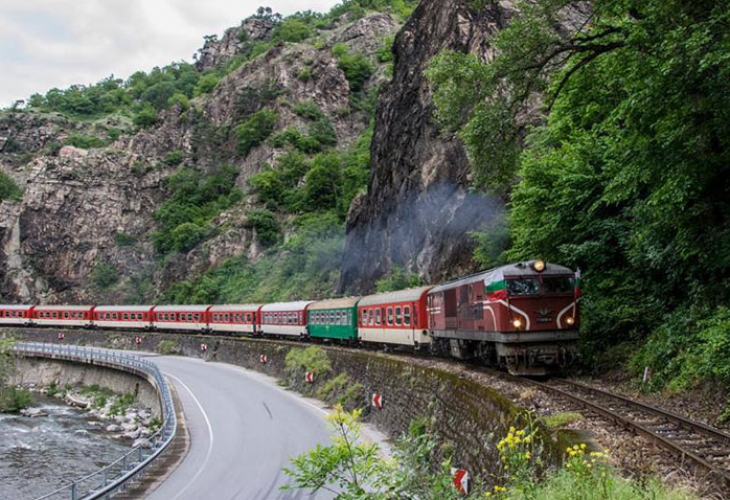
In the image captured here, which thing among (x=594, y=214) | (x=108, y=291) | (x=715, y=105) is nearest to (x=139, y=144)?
(x=108, y=291)

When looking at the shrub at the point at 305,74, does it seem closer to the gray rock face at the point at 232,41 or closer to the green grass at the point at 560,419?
the gray rock face at the point at 232,41

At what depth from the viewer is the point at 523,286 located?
15.8 meters

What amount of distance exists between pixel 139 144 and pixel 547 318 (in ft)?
325

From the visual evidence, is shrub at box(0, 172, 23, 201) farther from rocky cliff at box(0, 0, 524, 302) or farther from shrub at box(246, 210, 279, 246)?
shrub at box(246, 210, 279, 246)

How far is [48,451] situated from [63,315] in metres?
41.3

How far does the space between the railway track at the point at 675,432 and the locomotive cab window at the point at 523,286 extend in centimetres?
326

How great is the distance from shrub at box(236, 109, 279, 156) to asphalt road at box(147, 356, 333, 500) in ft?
207

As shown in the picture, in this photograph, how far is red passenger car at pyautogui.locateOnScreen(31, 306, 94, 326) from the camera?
64500 millimetres

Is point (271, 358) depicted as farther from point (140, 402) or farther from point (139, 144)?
point (139, 144)

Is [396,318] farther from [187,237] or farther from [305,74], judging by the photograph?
[305,74]

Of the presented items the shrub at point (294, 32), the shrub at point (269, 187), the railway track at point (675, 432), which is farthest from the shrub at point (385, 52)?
the railway track at point (675, 432)

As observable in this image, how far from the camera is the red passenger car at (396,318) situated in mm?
25188

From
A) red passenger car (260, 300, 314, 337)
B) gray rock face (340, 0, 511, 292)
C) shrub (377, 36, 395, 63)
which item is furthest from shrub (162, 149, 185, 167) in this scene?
red passenger car (260, 300, 314, 337)

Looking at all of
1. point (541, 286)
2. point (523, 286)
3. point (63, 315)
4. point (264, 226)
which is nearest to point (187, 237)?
A: point (264, 226)
